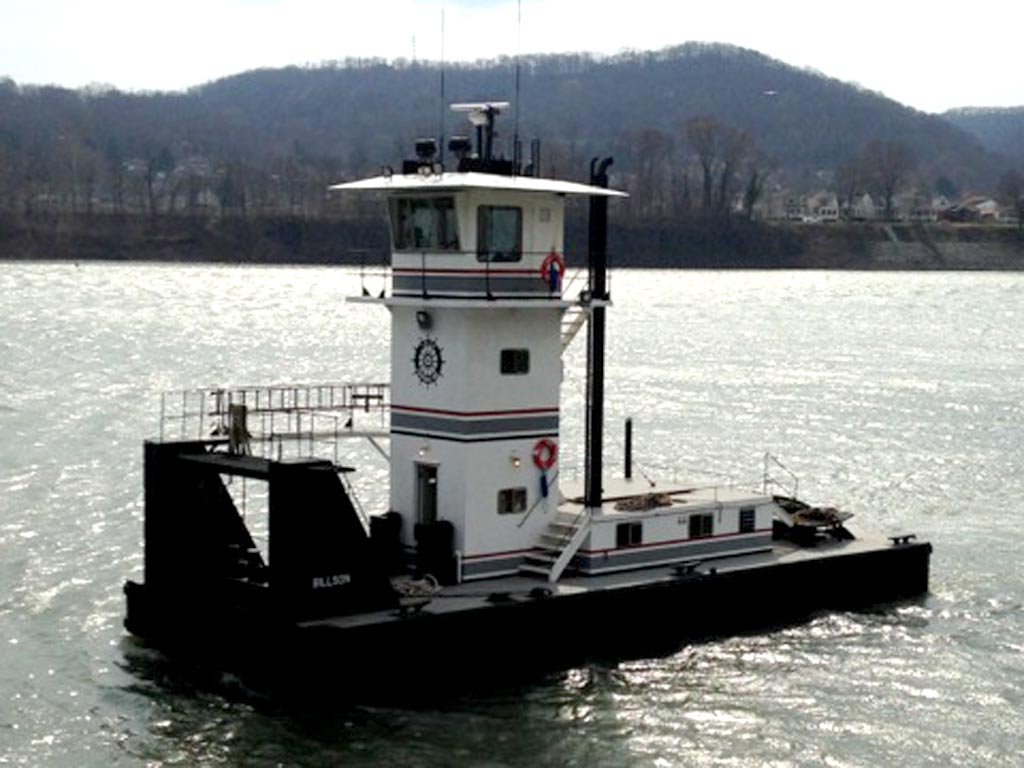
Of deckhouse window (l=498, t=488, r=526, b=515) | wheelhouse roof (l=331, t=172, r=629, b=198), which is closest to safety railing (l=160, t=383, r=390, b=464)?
deckhouse window (l=498, t=488, r=526, b=515)

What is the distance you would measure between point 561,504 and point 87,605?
7.46 metres

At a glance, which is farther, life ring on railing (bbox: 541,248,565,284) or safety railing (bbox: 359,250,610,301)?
life ring on railing (bbox: 541,248,565,284)

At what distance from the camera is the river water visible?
2264cm

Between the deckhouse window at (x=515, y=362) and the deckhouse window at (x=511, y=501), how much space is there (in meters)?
1.67

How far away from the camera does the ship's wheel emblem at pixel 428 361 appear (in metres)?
26.0

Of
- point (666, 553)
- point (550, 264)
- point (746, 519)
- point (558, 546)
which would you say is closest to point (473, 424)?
point (558, 546)

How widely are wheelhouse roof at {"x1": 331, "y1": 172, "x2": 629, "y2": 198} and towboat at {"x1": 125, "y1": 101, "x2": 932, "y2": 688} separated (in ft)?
0.14

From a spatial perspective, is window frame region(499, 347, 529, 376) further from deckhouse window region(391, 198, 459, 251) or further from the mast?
deckhouse window region(391, 198, 459, 251)

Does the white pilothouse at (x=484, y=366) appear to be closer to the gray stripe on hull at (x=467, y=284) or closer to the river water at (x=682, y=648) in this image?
the gray stripe on hull at (x=467, y=284)

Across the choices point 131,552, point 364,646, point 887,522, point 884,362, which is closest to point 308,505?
point 364,646

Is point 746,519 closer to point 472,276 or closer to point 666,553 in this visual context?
point 666,553

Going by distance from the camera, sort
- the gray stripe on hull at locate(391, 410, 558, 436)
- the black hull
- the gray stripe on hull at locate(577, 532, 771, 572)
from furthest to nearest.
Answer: the gray stripe on hull at locate(577, 532, 771, 572)
the gray stripe on hull at locate(391, 410, 558, 436)
the black hull

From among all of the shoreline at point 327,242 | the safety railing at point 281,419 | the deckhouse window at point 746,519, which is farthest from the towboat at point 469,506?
the shoreline at point 327,242

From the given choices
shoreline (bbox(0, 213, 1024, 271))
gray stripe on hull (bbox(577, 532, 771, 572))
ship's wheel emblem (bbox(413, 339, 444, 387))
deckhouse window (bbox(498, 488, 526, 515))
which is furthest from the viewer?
shoreline (bbox(0, 213, 1024, 271))
